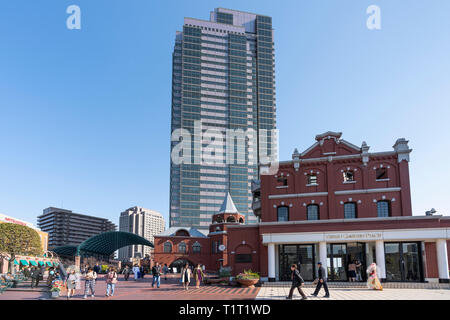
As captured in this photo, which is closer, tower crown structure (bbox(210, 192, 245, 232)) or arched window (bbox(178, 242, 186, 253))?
tower crown structure (bbox(210, 192, 245, 232))

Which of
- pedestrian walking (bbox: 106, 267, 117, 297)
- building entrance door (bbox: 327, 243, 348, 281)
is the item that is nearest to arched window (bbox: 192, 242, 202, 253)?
building entrance door (bbox: 327, 243, 348, 281)

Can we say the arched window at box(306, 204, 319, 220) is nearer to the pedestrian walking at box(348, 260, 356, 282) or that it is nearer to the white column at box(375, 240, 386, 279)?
the pedestrian walking at box(348, 260, 356, 282)

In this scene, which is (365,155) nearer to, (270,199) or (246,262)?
(270,199)

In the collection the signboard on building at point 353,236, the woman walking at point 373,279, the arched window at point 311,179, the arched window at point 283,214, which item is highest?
the arched window at point 311,179

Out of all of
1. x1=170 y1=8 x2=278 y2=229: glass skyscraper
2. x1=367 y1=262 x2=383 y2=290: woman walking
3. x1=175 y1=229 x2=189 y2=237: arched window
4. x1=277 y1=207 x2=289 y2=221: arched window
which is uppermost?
x1=170 y1=8 x2=278 y2=229: glass skyscraper

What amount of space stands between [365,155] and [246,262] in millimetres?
13433

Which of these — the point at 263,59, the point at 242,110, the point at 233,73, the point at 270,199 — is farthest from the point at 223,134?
the point at 270,199

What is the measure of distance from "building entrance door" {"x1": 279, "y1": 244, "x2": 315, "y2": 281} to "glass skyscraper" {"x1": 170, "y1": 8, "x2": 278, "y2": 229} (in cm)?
9152

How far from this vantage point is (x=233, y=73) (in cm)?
13275

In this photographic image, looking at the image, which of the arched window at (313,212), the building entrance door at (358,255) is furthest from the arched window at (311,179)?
the building entrance door at (358,255)

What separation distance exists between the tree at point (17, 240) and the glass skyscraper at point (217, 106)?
2387 inches

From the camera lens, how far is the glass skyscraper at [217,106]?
123 metres

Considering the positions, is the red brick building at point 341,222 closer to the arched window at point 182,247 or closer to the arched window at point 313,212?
the arched window at point 313,212

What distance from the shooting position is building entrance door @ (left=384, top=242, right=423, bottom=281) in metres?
27.7
